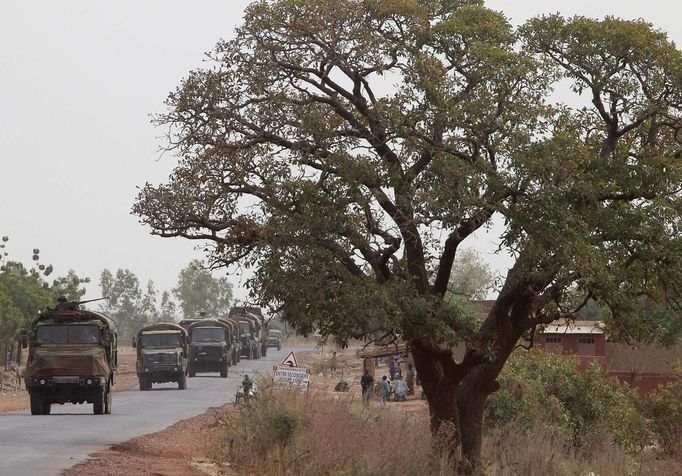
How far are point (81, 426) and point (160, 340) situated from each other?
22915 millimetres

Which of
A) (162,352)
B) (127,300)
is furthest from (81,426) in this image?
(127,300)

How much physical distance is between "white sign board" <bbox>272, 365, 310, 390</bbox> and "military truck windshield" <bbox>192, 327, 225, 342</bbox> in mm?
34892

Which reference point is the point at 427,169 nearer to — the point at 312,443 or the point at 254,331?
the point at 312,443

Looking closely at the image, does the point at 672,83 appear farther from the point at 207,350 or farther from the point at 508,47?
the point at 207,350

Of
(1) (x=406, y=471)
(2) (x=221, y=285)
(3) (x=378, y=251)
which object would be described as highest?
(2) (x=221, y=285)

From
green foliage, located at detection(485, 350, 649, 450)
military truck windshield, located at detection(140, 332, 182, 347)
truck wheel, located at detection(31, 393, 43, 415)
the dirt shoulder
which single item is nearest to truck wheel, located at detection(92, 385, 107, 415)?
truck wheel, located at detection(31, 393, 43, 415)

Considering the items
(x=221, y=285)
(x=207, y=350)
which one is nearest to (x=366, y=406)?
(x=207, y=350)

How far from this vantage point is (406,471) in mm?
21141

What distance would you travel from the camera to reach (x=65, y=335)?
3138 centimetres

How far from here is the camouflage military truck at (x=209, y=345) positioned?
202 ft

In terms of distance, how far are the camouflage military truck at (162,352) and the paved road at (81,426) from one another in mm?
906

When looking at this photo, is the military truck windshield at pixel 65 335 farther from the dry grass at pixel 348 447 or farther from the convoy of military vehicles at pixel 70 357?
the dry grass at pixel 348 447

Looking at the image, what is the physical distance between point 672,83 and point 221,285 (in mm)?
178302

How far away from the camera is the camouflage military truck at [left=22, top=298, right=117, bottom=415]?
3073cm
